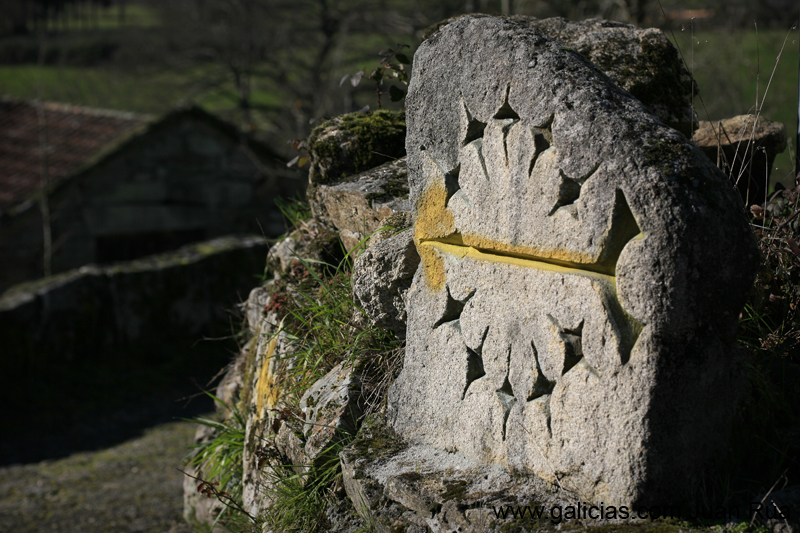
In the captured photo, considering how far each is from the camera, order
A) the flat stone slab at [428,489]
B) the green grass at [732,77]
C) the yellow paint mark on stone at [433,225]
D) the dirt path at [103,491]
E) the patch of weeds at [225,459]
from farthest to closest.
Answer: the green grass at [732,77]
the dirt path at [103,491]
the patch of weeds at [225,459]
the yellow paint mark on stone at [433,225]
the flat stone slab at [428,489]

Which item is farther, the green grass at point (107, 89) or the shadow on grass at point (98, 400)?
the green grass at point (107, 89)

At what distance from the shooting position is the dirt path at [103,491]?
407 centimetres

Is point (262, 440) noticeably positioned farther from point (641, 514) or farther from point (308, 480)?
point (641, 514)

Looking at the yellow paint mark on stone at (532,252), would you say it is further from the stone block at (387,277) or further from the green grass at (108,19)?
the green grass at (108,19)

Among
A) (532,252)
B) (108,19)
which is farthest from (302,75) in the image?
(108,19)

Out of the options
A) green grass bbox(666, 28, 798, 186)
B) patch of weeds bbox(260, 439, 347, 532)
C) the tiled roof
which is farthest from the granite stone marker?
the tiled roof

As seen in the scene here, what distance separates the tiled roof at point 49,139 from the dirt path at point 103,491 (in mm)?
4963

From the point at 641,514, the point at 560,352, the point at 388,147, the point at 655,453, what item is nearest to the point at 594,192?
the point at 560,352

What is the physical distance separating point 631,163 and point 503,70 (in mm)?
464

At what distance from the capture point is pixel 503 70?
173 centimetres

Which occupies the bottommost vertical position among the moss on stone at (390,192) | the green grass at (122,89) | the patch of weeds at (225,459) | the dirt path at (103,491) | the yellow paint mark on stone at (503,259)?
the dirt path at (103,491)

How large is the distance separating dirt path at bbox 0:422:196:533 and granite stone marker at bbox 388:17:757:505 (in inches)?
99.4

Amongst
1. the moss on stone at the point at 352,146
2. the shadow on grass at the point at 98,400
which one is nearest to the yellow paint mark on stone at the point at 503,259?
the moss on stone at the point at 352,146

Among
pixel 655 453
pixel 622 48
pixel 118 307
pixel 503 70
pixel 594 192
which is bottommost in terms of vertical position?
pixel 118 307
